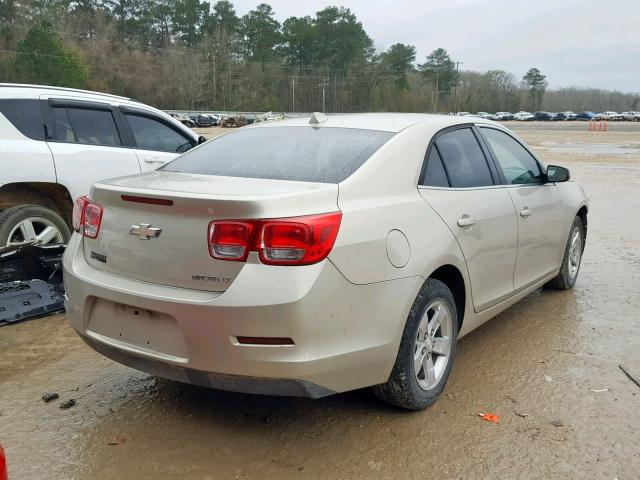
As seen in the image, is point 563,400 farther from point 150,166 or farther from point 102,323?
point 150,166

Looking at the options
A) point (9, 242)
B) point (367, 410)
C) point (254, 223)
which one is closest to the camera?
point (254, 223)

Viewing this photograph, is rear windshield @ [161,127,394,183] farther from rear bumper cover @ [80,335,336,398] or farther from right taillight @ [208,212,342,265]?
rear bumper cover @ [80,335,336,398]

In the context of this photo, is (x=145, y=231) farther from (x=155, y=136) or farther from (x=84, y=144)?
(x=155, y=136)

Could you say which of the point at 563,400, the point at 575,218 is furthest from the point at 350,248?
the point at 575,218

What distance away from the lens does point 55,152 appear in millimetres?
5340

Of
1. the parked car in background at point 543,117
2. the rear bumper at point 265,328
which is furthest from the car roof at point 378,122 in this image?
the parked car in background at point 543,117

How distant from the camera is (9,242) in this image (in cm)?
511

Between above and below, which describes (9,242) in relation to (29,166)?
below

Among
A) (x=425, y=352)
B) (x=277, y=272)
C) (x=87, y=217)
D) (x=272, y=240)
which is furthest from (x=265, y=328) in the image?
(x=87, y=217)

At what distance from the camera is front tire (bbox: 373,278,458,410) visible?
2.98 m

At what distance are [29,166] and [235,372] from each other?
3.56 m

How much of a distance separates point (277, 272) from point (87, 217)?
1.24 metres

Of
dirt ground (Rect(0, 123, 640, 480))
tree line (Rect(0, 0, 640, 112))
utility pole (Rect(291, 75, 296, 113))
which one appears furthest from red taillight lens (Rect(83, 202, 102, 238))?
utility pole (Rect(291, 75, 296, 113))

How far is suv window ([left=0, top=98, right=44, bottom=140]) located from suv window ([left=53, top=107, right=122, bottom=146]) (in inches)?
6.4
